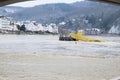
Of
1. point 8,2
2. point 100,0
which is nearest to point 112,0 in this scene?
point 100,0

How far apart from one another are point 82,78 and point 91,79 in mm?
469

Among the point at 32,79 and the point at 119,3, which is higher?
the point at 119,3

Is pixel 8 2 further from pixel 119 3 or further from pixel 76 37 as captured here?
pixel 76 37

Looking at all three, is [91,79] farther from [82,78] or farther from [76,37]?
[76,37]

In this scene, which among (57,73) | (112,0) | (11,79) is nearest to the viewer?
(112,0)

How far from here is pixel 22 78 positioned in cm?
1641

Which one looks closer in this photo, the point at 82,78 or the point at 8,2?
the point at 8,2

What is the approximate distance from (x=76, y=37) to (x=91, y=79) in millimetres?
91734

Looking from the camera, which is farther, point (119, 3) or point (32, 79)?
point (32, 79)

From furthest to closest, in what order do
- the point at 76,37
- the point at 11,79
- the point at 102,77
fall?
the point at 76,37 → the point at 102,77 → the point at 11,79

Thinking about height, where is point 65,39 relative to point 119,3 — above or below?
below

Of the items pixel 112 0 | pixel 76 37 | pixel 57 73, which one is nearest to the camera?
pixel 112 0

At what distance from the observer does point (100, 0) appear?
13578mm

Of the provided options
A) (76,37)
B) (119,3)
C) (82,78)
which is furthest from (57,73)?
(76,37)
